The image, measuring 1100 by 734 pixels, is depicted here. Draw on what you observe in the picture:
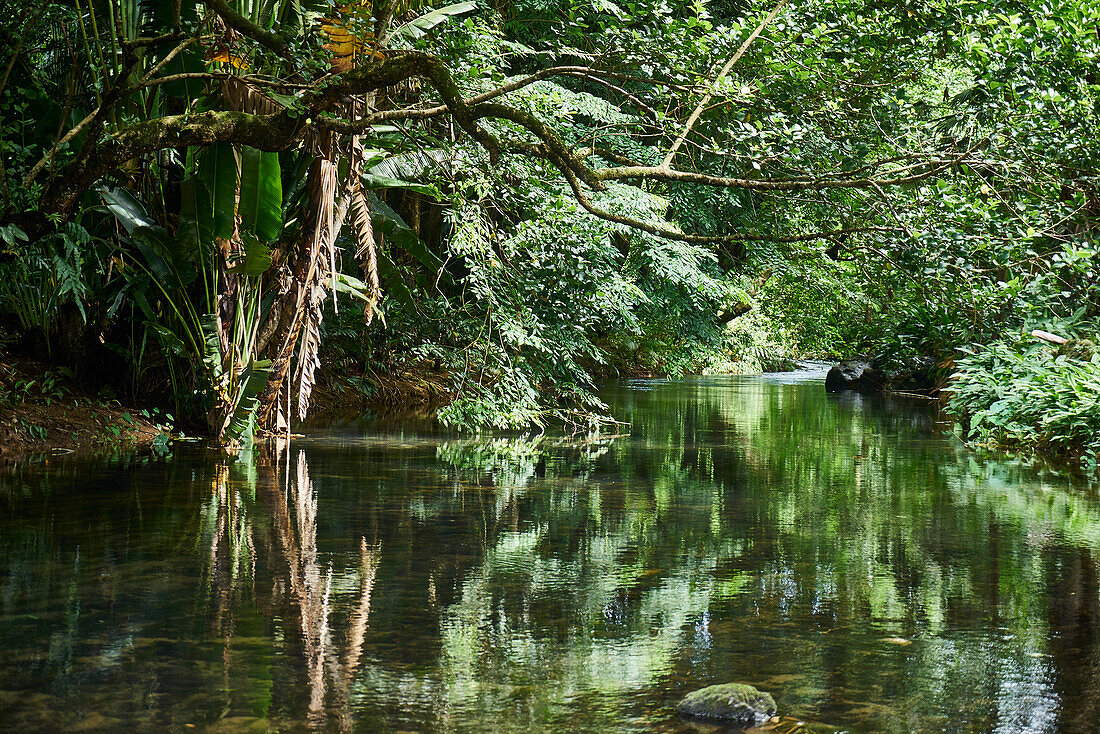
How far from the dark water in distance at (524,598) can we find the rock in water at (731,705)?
8 centimetres

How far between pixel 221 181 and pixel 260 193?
0.35 meters

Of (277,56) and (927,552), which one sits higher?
(277,56)

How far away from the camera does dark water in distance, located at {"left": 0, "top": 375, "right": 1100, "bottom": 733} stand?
11.0 ft

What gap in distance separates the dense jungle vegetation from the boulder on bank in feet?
44.2

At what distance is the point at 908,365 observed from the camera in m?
24.3

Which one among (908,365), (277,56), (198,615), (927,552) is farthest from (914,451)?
(908,365)

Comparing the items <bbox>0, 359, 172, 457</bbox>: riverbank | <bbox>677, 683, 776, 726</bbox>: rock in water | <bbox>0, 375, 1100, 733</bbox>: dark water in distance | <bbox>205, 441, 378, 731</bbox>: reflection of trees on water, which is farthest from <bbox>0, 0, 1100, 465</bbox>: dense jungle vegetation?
<bbox>677, 683, 776, 726</bbox>: rock in water

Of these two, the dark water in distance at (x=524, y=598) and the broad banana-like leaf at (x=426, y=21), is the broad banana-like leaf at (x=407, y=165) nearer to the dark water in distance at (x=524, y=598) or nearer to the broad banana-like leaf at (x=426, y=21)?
the broad banana-like leaf at (x=426, y=21)

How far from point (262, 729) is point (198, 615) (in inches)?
52.6

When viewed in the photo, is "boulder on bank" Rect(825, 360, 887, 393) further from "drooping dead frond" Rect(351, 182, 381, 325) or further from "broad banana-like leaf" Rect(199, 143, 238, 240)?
"broad banana-like leaf" Rect(199, 143, 238, 240)

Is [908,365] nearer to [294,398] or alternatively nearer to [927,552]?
[294,398]

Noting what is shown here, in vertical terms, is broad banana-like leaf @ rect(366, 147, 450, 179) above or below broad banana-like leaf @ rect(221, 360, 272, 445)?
above

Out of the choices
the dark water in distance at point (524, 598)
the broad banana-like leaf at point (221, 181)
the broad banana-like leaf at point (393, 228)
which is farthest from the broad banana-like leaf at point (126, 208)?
the broad banana-like leaf at point (393, 228)

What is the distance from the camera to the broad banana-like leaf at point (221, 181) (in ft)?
30.1
